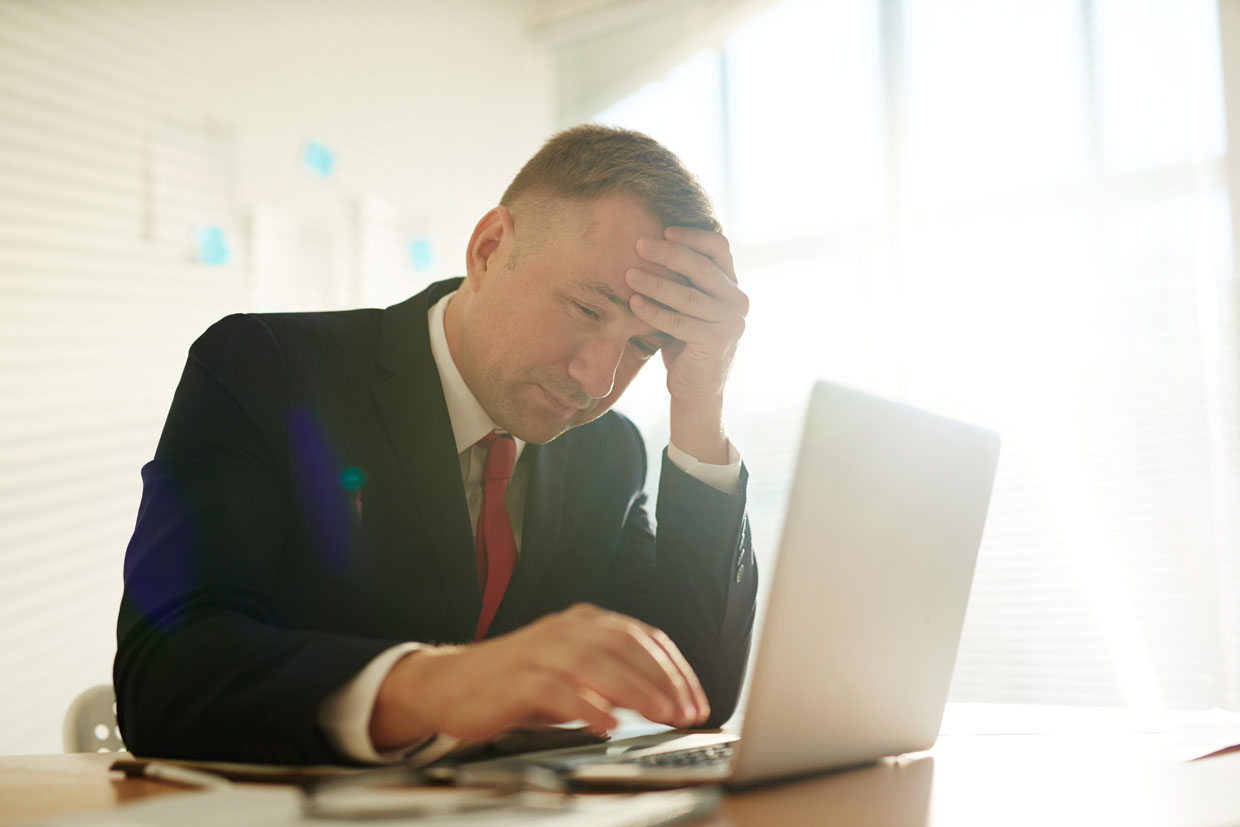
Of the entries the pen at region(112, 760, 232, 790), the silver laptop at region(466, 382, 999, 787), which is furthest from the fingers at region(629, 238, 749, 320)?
the pen at region(112, 760, 232, 790)

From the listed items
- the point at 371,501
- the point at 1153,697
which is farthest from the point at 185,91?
the point at 1153,697

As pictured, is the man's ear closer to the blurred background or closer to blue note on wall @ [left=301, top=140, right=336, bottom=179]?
the blurred background

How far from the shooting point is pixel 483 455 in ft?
4.89

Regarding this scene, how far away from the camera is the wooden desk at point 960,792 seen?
0.63 meters

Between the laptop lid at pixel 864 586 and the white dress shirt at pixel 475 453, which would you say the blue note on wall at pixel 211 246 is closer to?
the white dress shirt at pixel 475 453

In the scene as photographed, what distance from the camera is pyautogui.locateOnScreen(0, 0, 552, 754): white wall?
2221mm

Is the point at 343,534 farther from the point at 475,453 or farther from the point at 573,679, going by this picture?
the point at 573,679

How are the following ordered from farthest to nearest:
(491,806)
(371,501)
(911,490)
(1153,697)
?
(1153,697)
(371,501)
(911,490)
(491,806)

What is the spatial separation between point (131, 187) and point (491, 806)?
7.86ft

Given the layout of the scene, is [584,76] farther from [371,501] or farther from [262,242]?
[371,501]

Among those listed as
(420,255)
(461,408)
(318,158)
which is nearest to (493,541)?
(461,408)

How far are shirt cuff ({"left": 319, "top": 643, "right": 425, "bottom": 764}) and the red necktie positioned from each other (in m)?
0.61

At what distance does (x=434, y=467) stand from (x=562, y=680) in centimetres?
70

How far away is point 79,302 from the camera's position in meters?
2.34
